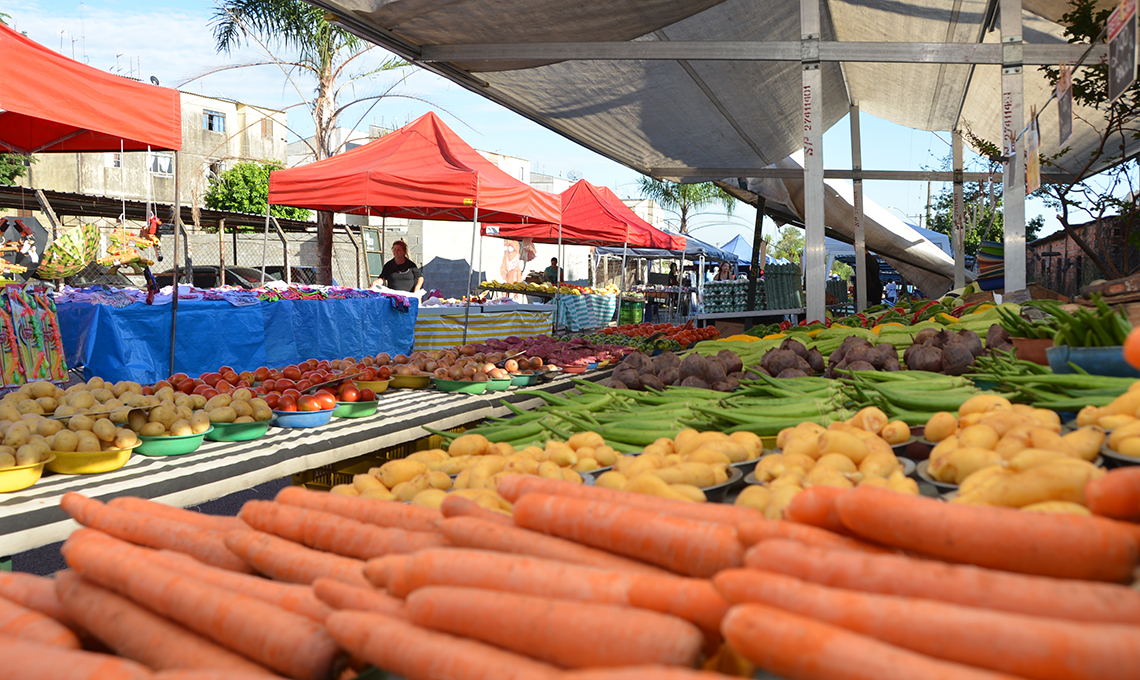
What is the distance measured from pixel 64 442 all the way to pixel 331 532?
1702 mm

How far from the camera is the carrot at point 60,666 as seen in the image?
108cm

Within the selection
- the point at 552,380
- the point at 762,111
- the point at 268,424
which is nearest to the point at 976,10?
the point at 762,111

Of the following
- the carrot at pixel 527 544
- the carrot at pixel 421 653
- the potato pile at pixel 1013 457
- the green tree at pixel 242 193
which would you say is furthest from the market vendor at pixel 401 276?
the green tree at pixel 242 193

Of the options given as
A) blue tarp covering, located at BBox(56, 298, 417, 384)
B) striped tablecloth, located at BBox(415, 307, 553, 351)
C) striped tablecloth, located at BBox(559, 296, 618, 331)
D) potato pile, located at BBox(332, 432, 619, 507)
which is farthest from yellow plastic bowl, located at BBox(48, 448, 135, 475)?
striped tablecloth, located at BBox(559, 296, 618, 331)

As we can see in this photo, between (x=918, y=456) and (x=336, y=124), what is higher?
(x=336, y=124)

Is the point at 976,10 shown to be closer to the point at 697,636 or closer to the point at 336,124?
the point at 697,636

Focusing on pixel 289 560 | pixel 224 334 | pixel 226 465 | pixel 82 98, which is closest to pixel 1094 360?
pixel 289 560

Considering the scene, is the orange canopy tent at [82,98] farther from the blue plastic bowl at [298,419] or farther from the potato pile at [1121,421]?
the potato pile at [1121,421]

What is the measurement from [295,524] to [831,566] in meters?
1.14

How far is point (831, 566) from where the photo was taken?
1066 millimetres

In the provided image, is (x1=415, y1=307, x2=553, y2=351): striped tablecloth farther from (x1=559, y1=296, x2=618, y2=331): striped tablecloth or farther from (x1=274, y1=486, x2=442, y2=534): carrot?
(x1=274, y1=486, x2=442, y2=534): carrot

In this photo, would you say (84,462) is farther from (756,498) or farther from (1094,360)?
(1094,360)

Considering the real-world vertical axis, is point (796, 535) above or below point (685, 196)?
below

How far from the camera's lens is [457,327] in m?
9.56
